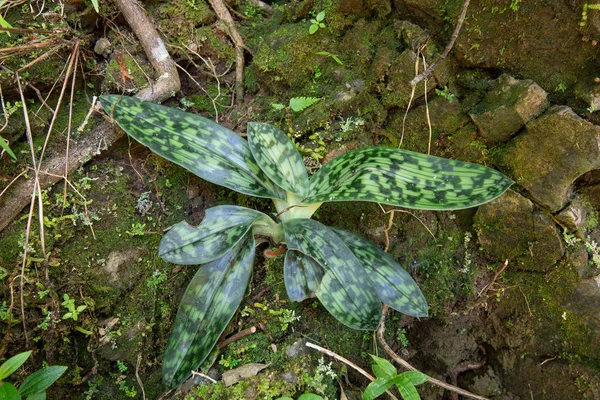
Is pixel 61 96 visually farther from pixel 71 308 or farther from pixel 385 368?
pixel 385 368

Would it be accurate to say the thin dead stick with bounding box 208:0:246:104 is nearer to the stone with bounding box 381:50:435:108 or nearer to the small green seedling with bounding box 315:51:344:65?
the small green seedling with bounding box 315:51:344:65

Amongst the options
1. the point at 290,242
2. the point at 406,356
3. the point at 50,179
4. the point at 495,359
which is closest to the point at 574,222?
the point at 495,359

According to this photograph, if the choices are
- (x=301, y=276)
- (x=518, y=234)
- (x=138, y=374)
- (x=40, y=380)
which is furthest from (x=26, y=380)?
(x=518, y=234)

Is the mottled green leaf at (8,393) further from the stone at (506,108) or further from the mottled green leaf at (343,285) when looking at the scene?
the stone at (506,108)


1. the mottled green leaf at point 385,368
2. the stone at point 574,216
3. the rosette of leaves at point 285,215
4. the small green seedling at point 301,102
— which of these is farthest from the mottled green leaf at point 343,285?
the stone at point 574,216

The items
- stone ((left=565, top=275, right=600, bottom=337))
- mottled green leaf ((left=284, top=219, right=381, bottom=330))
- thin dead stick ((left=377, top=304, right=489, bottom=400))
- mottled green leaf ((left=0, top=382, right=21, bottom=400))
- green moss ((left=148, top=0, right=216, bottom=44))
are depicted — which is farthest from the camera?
green moss ((left=148, top=0, right=216, bottom=44))

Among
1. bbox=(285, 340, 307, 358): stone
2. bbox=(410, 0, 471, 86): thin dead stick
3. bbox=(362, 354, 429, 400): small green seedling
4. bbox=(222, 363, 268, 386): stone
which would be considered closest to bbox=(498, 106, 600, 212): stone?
bbox=(410, 0, 471, 86): thin dead stick

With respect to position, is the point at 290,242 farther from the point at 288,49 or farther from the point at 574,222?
the point at 574,222
